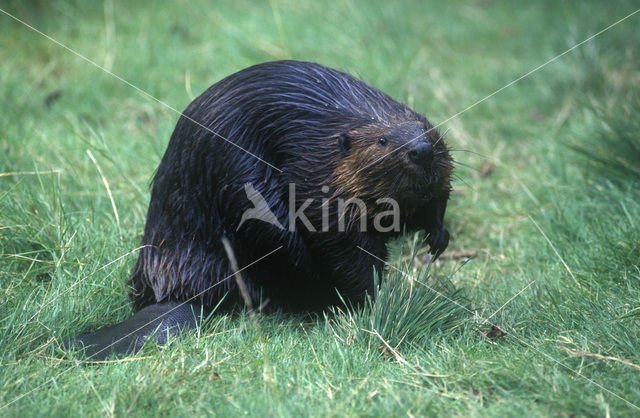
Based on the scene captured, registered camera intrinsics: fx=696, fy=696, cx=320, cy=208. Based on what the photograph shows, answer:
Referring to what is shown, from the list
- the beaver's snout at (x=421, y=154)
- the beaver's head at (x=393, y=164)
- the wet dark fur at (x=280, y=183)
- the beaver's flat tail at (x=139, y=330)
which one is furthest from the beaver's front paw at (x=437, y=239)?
the beaver's flat tail at (x=139, y=330)

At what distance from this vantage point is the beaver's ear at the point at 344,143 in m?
2.84

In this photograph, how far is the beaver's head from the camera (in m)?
2.72

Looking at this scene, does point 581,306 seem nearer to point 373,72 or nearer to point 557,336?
point 557,336

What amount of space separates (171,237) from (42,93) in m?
2.83

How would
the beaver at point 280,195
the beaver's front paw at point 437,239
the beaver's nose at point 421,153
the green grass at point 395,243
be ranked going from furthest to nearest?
the beaver's front paw at point 437,239
the beaver at point 280,195
the beaver's nose at point 421,153
the green grass at point 395,243

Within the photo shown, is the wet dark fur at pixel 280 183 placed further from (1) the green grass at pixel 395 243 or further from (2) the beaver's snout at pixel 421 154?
(1) the green grass at pixel 395 243

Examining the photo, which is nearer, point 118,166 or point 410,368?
point 410,368

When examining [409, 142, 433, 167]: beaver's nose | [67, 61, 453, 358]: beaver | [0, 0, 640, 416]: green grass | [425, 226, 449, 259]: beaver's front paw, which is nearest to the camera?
[0, 0, 640, 416]: green grass

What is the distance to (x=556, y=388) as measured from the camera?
90.4 inches

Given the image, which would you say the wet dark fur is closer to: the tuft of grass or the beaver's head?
the beaver's head

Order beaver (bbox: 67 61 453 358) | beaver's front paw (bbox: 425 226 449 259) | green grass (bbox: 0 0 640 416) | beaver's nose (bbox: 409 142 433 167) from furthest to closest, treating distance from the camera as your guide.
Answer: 1. beaver's front paw (bbox: 425 226 449 259)
2. beaver (bbox: 67 61 453 358)
3. beaver's nose (bbox: 409 142 433 167)
4. green grass (bbox: 0 0 640 416)

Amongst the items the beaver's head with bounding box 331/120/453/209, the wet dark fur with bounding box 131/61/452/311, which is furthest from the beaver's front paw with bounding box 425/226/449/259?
the beaver's head with bounding box 331/120/453/209

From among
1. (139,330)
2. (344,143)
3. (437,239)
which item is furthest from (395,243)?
(139,330)

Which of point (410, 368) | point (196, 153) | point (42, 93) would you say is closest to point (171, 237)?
point (196, 153)
